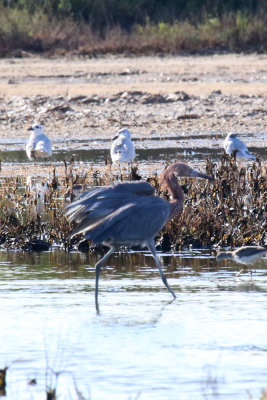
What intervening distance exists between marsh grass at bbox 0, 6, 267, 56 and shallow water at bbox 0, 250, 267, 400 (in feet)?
64.0

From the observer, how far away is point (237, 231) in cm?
930

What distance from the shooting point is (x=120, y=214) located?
726cm

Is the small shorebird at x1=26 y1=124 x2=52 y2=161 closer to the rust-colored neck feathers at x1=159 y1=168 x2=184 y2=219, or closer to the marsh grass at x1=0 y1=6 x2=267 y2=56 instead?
the rust-colored neck feathers at x1=159 y1=168 x2=184 y2=219

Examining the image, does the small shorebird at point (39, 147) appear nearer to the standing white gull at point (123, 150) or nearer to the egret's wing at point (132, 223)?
the standing white gull at point (123, 150)

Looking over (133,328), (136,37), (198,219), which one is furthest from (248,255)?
(136,37)

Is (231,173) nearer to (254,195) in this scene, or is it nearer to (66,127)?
(254,195)

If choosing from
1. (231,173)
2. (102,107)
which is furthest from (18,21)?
(231,173)

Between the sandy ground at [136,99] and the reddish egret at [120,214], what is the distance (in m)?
9.47

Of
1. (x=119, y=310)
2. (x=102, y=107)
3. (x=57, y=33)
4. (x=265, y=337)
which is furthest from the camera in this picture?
(x=57, y=33)

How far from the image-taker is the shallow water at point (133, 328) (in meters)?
5.55

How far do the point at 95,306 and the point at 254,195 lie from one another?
2948 millimetres

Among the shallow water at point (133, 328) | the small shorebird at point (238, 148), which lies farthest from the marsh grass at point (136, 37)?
the shallow water at point (133, 328)

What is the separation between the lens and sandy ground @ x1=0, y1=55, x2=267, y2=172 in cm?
1852

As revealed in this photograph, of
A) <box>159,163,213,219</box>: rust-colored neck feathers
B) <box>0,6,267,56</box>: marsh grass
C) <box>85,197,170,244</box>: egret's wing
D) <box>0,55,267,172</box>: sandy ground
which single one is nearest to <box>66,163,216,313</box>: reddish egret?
<box>85,197,170,244</box>: egret's wing
